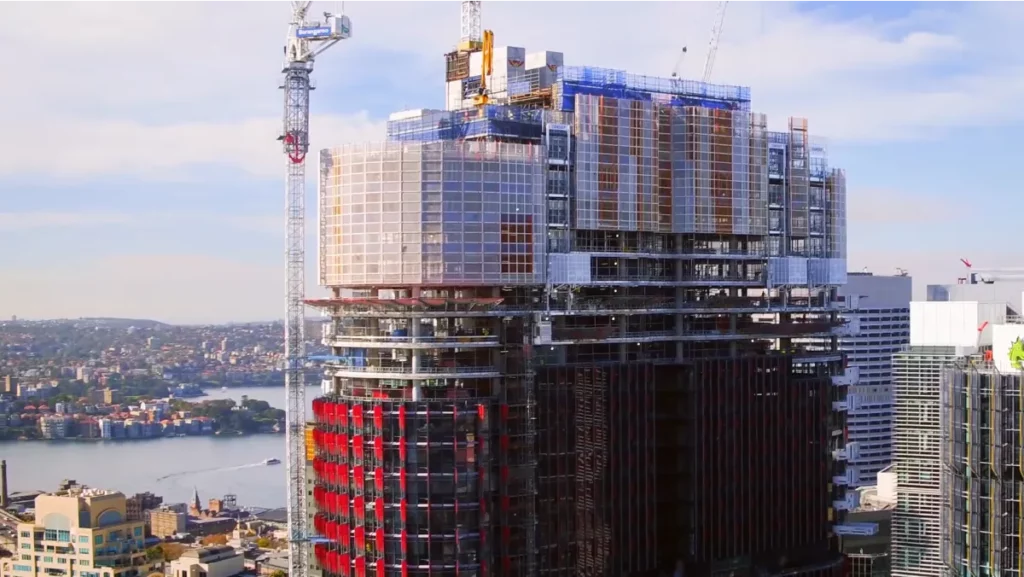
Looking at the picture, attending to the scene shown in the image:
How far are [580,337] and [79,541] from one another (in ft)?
253

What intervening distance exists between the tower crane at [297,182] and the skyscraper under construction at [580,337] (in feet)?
28.4

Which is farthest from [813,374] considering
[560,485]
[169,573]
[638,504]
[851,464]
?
[169,573]

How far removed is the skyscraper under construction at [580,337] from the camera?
7519cm

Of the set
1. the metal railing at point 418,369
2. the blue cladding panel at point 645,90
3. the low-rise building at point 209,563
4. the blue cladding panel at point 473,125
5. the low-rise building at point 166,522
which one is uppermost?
the blue cladding panel at point 645,90

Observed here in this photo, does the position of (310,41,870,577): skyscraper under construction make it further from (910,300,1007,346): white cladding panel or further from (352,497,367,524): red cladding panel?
(910,300,1007,346): white cladding panel

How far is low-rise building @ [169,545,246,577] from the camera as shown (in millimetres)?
135125

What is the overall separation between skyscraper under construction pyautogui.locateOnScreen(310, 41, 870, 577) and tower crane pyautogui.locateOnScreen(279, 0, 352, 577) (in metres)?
8.66

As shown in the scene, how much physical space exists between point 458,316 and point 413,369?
12.6 ft

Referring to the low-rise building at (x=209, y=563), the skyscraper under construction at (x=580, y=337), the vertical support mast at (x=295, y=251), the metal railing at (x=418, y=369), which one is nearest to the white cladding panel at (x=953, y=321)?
the skyscraper under construction at (x=580, y=337)

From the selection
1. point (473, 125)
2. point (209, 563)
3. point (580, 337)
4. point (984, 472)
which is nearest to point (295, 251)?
point (473, 125)

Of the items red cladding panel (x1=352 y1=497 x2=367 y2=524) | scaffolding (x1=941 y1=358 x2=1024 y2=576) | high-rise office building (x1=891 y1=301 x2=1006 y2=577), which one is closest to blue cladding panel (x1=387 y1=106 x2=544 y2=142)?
red cladding panel (x1=352 y1=497 x2=367 y2=524)

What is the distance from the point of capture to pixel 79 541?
13725 cm

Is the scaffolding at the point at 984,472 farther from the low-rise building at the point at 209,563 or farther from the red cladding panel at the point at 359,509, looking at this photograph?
the low-rise building at the point at 209,563

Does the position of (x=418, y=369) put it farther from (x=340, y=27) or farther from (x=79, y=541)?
(x=79, y=541)
